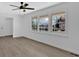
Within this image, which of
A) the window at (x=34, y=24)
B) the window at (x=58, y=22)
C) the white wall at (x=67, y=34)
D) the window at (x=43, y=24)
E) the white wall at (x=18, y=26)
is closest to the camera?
the white wall at (x=67, y=34)

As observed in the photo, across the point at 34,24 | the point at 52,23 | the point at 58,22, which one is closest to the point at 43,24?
the point at 52,23

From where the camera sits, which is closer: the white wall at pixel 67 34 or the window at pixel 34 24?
the white wall at pixel 67 34

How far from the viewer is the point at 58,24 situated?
245 inches

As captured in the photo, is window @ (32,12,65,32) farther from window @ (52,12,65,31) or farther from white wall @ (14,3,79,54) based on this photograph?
white wall @ (14,3,79,54)

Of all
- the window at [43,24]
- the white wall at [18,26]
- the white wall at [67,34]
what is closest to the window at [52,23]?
the window at [43,24]

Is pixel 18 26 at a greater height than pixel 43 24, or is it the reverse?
pixel 43 24

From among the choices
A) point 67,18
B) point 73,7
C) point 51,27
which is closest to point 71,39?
point 67,18

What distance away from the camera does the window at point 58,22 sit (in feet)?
18.9

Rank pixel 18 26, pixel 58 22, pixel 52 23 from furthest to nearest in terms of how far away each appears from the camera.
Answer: pixel 18 26
pixel 52 23
pixel 58 22

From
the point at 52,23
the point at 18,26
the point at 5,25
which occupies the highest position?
the point at 52,23

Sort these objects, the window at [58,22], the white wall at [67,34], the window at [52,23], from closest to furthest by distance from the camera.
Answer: the white wall at [67,34], the window at [58,22], the window at [52,23]

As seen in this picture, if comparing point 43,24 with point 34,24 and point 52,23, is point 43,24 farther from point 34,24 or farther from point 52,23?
point 34,24

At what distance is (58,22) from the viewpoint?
6.23m

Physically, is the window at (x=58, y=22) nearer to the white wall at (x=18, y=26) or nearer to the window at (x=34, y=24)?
the window at (x=34, y=24)
